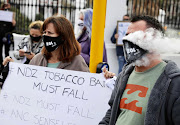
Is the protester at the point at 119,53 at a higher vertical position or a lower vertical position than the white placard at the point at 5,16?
lower

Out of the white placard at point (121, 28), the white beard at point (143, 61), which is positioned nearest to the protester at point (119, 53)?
the white placard at point (121, 28)

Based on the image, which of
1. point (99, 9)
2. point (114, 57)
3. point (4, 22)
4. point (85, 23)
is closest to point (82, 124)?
point (99, 9)

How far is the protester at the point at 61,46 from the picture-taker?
10.5 feet

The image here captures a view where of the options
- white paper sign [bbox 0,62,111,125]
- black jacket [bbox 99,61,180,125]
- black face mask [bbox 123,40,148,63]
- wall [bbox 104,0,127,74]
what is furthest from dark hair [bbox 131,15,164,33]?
wall [bbox 104,0,127,74]

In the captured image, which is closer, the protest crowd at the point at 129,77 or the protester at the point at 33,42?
the protest crowd at the point at 129,77

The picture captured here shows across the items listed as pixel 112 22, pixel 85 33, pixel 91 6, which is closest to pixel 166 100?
pixel 85 33

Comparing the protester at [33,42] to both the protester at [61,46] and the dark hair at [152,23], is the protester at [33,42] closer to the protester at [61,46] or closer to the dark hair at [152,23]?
the protester at [61,46]

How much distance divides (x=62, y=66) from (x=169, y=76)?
63.5 inches

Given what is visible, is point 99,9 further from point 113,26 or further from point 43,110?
point 113,26

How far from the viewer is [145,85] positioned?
6.46 ft

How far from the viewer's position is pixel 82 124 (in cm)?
295

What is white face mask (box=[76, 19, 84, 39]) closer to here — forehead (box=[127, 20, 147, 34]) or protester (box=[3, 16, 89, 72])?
protester (box=[3, 16, 89, 72])

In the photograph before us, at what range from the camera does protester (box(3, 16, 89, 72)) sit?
10.5 ft

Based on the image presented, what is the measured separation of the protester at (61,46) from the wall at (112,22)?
5.29 meters
